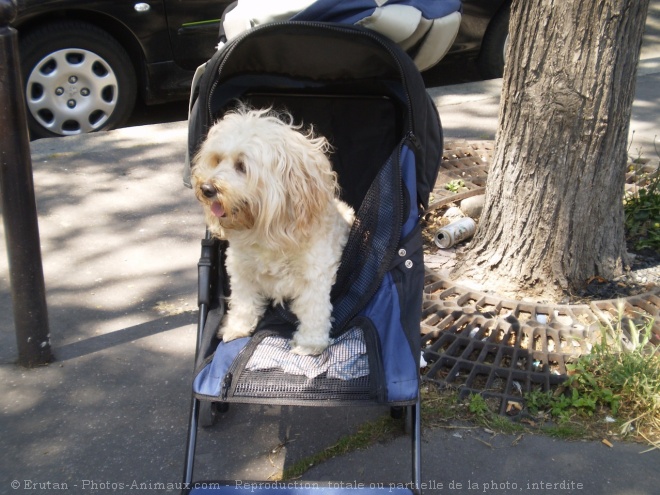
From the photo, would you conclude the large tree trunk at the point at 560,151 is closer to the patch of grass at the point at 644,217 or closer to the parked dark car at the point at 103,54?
the patch of grass at the point at 644,217

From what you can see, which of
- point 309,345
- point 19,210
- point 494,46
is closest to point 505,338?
point 309,345

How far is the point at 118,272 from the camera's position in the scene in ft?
13.5

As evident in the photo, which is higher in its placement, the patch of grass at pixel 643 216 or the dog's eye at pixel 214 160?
the dog's eye at pixel 214 160

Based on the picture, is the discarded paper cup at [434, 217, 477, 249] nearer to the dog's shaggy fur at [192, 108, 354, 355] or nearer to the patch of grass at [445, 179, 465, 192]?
the patch of grass at [445, 179, 465, 192]

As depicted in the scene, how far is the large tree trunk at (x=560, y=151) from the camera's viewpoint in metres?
3.44

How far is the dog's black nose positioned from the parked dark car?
3505 millimetres

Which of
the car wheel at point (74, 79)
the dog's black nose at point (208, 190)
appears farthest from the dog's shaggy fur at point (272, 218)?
the car wheel at point (74, 79)

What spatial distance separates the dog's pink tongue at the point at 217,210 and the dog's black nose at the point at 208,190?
0.12 ft

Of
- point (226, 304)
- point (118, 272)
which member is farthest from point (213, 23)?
point (226, 304)

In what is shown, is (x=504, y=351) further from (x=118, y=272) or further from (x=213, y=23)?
(x=213, y=23)

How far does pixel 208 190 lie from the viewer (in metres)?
2.58

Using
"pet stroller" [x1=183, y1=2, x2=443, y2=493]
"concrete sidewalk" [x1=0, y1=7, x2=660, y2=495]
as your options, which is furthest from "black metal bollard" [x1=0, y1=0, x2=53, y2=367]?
"pet stroller" [x1=183, y1=2, x2=443, y2=493]

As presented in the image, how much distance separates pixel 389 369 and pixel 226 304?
865 millimetres

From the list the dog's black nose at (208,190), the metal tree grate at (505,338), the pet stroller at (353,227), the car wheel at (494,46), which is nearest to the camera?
the pet stroller at (353,227)
